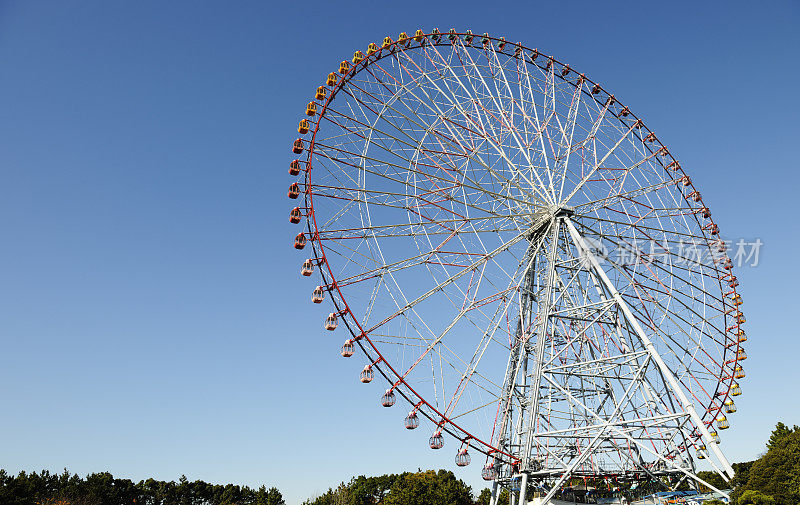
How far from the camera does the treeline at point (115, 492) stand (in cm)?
5569

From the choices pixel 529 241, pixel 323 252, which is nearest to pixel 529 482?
pixel 529 241

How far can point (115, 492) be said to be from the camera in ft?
236

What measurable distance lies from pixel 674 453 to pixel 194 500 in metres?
82.4

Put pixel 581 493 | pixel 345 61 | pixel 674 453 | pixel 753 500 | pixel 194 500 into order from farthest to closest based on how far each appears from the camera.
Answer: pixel 194 500 < pixel 345 61 < pixel 581 493 < pixel 674 453 < pixel 753 500

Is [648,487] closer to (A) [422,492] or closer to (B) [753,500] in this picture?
(B) [753,500]

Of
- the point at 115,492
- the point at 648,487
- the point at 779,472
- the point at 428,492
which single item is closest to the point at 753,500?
the point at 648,487

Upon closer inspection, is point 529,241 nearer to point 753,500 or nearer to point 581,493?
point 581,493

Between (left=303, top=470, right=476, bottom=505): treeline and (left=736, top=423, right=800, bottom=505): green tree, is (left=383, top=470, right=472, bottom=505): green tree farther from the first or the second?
(left=736, top=423, right=800, bottom=505): green tree

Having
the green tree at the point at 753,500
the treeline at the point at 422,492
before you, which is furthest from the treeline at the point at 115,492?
the green tree at the point at 753,500

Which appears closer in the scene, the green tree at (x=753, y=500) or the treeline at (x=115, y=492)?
the green tree at (x=753, y=500)

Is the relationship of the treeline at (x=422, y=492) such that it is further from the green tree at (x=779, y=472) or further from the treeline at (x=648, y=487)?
the green tree at (x=779, y=472)

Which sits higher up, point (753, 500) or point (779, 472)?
point (753, 500)

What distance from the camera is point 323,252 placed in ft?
82.8

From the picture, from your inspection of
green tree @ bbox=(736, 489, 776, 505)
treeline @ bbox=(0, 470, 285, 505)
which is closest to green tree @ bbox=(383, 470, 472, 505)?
treeline @ bbox=(0, 470, 285, 505)
